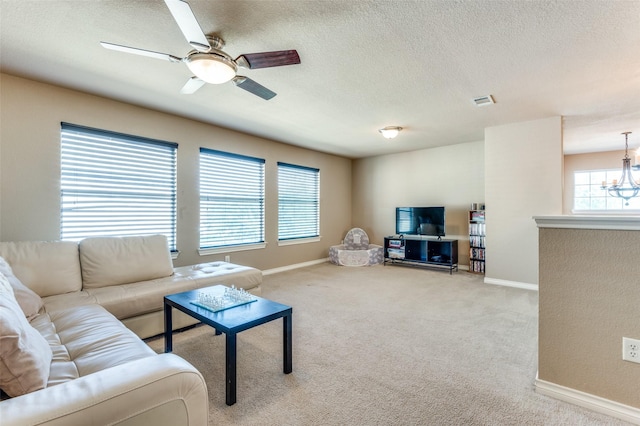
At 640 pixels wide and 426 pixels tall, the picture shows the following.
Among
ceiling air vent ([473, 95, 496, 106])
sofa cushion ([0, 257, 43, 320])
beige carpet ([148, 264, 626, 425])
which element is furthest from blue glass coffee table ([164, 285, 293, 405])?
ceiling air vent ([473, 95, 496, 106])

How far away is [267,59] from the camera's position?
80.0 inches

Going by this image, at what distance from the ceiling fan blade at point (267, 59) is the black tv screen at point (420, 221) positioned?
4378mm

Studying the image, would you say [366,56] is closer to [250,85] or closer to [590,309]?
[250,85]

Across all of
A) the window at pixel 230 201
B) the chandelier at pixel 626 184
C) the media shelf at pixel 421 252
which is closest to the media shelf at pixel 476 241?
the media shelf at pixel 421 252

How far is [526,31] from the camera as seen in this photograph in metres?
2.09

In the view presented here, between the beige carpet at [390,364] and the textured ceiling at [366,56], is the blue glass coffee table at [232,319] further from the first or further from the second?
the textured ceiling at [366,56]

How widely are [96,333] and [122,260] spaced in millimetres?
1368

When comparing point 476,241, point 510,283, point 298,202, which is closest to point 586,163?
point 476,241

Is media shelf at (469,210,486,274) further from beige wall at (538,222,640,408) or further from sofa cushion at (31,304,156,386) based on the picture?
→ sofa cushion at (31,304,156,386)

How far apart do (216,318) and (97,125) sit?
9.49 feet

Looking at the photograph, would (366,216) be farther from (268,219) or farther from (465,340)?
(465,340)

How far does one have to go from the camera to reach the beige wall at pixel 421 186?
549 cm

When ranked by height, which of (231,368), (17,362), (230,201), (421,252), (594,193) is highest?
(594,193)

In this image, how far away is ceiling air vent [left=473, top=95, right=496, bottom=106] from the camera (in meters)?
3.31
